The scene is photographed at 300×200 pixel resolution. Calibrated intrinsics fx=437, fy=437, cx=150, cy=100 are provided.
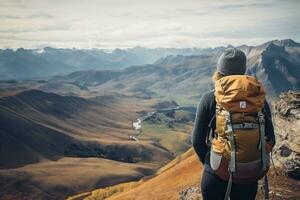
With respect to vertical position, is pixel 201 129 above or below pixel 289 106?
above

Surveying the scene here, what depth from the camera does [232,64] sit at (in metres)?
8.94

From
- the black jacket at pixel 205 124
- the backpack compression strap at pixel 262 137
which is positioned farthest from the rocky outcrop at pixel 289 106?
the backpack compression strap at pixel 262 137

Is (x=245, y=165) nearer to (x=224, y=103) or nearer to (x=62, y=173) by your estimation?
(x=224, y=103)

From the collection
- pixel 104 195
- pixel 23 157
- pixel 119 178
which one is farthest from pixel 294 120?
pixel 23 157

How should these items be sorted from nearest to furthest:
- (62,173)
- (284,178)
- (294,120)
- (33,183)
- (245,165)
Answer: (245,165) < (284,178) < (294,120) < (33,183) < (62,173)

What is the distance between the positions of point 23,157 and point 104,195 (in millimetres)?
118295

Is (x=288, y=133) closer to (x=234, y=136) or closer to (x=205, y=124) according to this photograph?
(x=205, y=124)

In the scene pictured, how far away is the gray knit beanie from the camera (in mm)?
8922

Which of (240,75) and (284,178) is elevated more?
(240,75)

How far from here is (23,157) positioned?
623ft

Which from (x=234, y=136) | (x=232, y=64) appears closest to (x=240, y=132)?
(x=234, y=136)

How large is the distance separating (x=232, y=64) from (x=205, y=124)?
136cm

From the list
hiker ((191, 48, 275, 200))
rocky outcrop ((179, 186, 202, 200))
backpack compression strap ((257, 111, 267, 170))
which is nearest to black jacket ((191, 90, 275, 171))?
hiker ((191, 48, 275, 200))

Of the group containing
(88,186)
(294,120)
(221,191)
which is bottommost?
(88,186)
